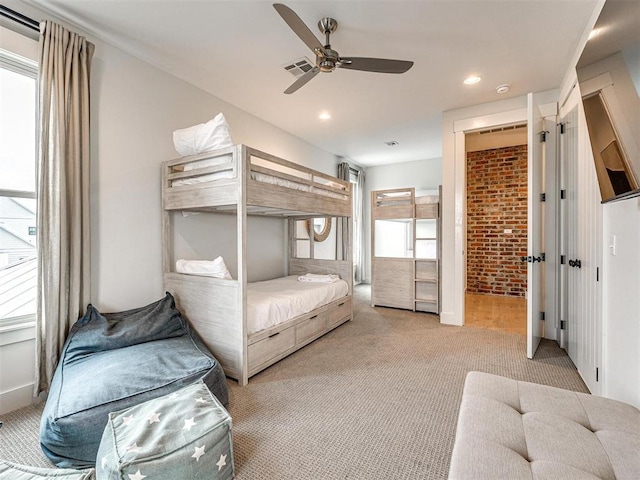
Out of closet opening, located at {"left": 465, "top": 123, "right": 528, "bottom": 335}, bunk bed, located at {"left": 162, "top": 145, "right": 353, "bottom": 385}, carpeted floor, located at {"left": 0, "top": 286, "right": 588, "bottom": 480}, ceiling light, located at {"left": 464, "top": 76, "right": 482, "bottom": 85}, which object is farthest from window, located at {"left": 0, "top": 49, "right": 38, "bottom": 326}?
closet opening, located at {"left": 465, "top": 123, "right": 528, "bottom": 335}

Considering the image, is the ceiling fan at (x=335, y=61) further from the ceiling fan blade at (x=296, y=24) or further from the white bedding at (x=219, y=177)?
the white bedding at (x=219, y=177)

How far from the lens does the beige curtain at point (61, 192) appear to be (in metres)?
2.01

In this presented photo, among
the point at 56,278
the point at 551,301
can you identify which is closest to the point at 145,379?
the point at 56,278

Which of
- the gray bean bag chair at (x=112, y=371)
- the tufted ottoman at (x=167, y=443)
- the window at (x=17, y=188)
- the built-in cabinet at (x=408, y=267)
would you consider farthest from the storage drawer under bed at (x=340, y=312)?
the window at (x=17, y=188)

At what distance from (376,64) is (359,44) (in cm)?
51

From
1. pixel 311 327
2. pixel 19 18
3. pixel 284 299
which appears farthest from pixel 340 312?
pixel 19 18

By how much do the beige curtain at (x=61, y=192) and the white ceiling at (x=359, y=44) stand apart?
1.16 ft

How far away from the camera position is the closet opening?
5.26m

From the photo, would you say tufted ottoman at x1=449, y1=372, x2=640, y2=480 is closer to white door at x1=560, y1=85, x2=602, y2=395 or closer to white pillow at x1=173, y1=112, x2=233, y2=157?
white door at x1=560, y1=85, x2=602, y2=395

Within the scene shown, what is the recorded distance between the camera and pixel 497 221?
550cm

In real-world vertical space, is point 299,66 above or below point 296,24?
above

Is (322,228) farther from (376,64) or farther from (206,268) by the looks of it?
(376,64)

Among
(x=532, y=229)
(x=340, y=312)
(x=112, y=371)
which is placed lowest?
(x=340, y=312)

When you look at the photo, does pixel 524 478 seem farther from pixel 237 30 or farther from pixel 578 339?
pixel 237 30
